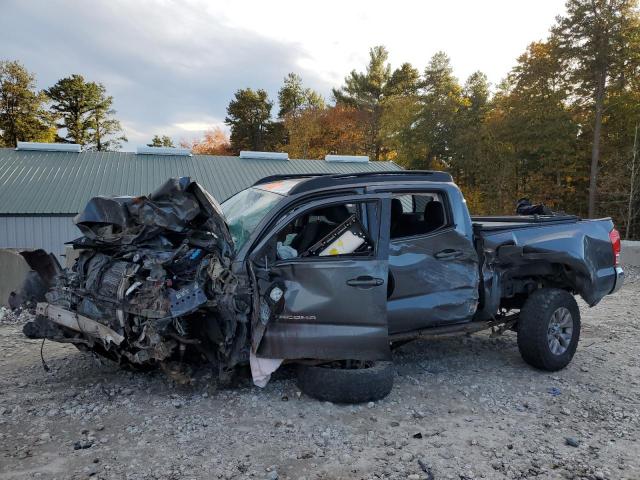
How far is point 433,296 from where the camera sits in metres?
4.32

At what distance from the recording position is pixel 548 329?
4.80m

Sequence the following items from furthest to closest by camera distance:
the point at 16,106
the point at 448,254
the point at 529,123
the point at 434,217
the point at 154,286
Answer: the point at 16,106
the point at 529,123
the point at 434,217
the point at 448,254
the point at 154,286

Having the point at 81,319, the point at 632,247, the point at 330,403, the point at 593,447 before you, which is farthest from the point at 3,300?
the point at 632,247

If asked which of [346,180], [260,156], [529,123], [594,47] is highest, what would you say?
[594,47]

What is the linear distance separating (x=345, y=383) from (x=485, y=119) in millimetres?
34030

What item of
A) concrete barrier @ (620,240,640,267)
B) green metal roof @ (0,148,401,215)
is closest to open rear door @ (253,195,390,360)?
concrete barrier @ (620,240,640,267)

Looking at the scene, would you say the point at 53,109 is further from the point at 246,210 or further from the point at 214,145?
the point at 246,210

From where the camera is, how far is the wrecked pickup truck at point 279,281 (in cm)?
363

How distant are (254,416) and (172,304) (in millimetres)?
1138

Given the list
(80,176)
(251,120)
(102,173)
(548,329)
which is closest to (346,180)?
(548,329)

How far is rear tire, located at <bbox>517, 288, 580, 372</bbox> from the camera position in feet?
15.6

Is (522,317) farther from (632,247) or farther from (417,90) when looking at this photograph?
(417,90)

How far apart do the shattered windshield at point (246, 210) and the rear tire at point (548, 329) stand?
2.87 m

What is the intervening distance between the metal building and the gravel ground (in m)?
13.6
